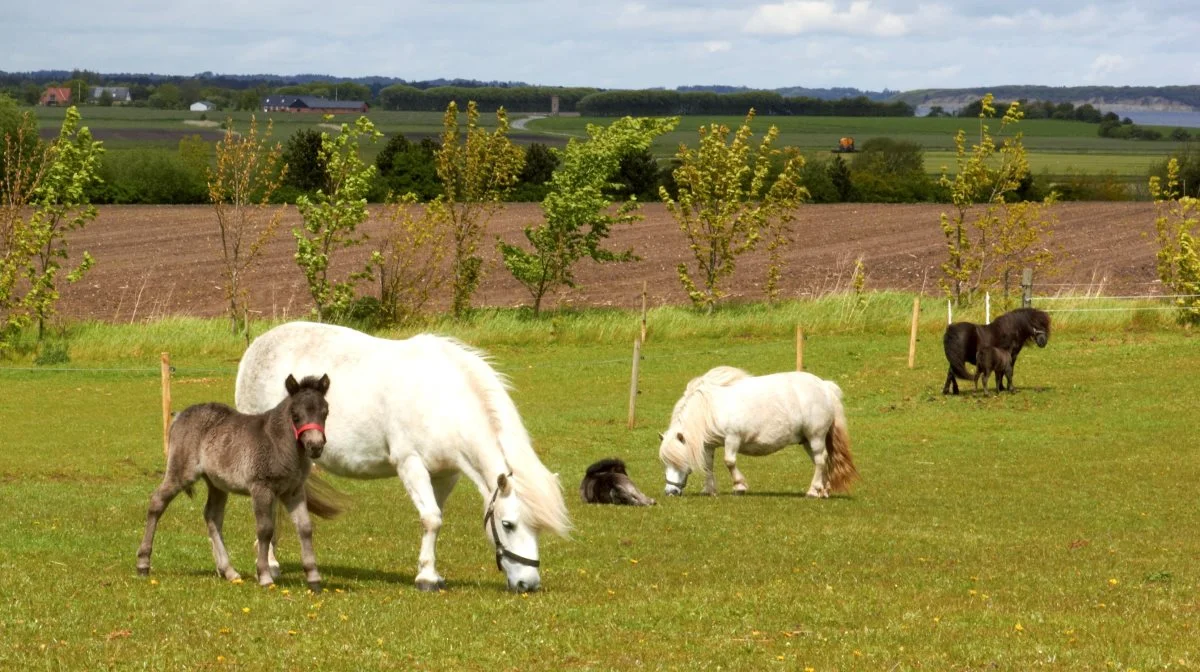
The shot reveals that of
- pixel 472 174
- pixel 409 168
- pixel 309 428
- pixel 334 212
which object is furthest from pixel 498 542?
pixel 409 168

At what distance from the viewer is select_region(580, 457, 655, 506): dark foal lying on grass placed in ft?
59.5

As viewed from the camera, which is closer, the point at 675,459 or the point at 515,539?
the point at 515,539

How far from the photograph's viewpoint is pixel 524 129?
162625 mm

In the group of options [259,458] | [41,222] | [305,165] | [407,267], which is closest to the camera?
[259,458]

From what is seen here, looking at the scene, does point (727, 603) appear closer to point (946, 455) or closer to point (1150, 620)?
point (1150, 620)

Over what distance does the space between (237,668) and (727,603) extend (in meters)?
3.82

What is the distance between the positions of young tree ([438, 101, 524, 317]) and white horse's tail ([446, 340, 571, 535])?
93.0ft

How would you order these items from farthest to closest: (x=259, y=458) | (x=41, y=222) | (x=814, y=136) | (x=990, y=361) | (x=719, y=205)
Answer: (x=814, y=136) < (x=719, y=205) < (x=41, y=222) < (x=990, y=361) < (x=259, y=458)

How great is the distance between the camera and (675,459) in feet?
63.4

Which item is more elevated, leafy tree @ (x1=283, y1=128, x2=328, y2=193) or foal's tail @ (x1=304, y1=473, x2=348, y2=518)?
leafy tree @ (x1=283, y1=128, x2=328, y2=193)

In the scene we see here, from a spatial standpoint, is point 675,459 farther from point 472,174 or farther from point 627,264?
point 627,264

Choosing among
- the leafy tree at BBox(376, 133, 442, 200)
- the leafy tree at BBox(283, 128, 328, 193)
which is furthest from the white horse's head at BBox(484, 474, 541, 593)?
the leafy tree at BBox(283, 128, 328, 193)

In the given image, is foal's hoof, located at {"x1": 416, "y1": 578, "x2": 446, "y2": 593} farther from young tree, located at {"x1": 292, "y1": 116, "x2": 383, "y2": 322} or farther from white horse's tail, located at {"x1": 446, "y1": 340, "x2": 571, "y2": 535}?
young tree, located at {"x1": 292, "y1": 116, "x2": 383, "y2": 322}

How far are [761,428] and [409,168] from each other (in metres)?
48.2
